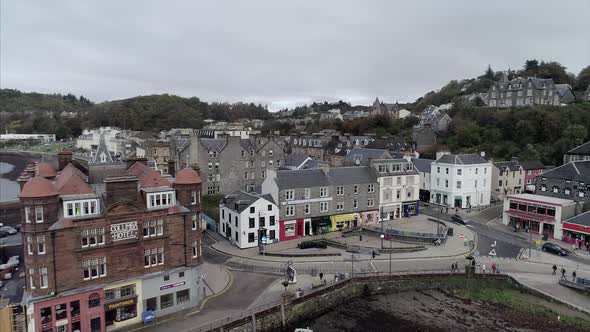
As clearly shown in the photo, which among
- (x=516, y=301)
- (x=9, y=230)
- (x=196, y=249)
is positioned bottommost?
(x=516, y=301)

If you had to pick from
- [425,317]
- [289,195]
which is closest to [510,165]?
[289,195]

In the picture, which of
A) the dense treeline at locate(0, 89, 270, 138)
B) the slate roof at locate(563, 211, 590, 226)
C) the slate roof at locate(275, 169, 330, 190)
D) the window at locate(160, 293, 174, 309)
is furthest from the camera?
the dense treeline at locate(0, 89, 270, 138)

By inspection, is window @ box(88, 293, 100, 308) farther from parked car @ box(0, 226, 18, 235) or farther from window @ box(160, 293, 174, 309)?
parked car @ box(0, 226, 18, 235)

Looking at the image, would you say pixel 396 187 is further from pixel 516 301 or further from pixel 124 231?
pixel 124 231

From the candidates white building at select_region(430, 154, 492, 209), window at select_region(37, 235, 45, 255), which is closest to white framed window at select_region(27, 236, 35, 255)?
window at select_region(37, 235, 45, 255)

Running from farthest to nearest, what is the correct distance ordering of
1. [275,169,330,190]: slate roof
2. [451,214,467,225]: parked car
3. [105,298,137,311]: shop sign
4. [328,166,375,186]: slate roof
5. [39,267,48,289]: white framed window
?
1. [451,214,467,225]: parked car
2. [328,166,375,186]: slate roof
3. [275,169,330,190]: slate roof
4. [105,298,137,311]: shop sign
5. [39,267,48,289]: white framed window

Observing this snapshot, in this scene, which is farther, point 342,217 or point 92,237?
point 342,217

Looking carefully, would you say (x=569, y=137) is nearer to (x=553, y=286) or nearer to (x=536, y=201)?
(x=536, y=201)
